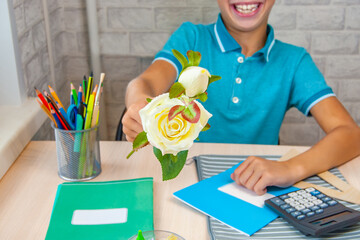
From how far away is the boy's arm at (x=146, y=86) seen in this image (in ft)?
2.64

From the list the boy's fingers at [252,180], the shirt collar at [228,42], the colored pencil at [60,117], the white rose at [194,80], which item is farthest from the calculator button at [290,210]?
the shirt collar at [228,42]

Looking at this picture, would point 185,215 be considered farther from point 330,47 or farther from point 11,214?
point 330,47

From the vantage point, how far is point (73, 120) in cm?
96

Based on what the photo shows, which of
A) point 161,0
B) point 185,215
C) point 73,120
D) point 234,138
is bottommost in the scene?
point 234,138

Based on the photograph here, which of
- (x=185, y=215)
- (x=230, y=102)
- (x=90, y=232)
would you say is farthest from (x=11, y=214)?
(x=230, y=102)

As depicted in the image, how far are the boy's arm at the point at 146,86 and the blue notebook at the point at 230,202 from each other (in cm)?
19

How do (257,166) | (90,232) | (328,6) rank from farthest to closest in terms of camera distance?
(328,6) → (257,166) → (90,232)

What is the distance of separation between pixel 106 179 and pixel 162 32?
0.93 metres

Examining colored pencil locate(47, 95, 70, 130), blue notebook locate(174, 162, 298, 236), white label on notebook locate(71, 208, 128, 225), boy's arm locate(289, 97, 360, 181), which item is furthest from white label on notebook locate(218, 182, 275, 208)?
colored pencil locate(47, 95, 70, 130)

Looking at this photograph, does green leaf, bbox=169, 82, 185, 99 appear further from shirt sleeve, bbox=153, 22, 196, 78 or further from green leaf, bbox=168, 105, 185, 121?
shirt sleeve, bbox=153, 22, 196, 78

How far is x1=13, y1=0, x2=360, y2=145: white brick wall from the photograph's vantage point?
5.74 feet

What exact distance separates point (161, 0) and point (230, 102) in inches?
22.1

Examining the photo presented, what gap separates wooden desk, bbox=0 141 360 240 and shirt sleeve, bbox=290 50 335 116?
0.24 metres

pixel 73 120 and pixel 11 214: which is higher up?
pixel 73 120
